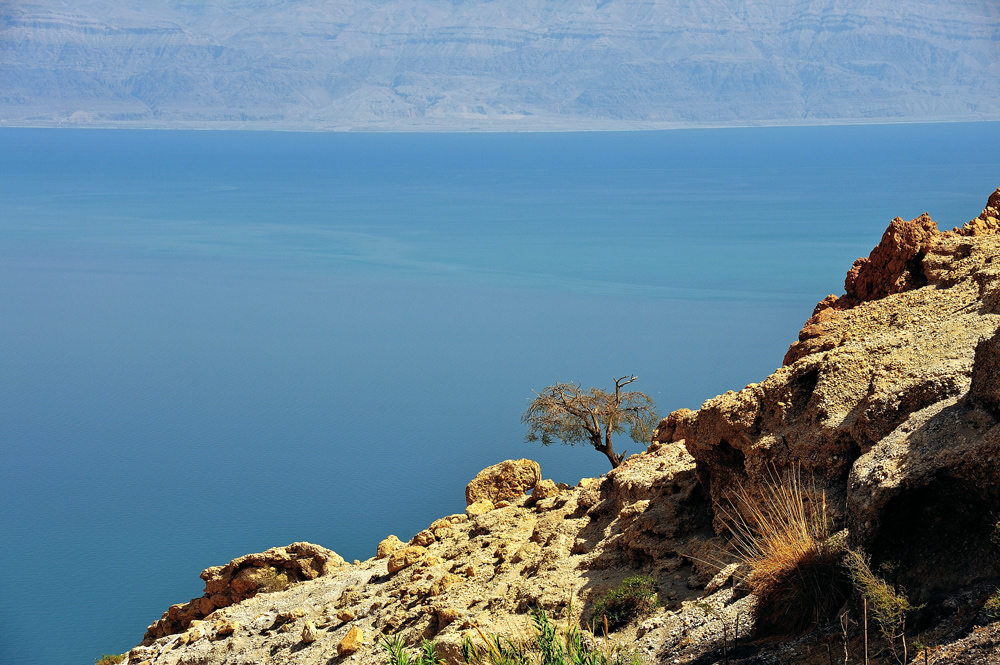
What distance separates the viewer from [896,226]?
11953mm

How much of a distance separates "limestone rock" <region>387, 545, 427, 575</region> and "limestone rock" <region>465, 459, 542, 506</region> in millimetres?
2510

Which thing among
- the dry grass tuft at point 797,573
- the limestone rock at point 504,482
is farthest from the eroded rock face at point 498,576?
the limestone rock at point 504,482

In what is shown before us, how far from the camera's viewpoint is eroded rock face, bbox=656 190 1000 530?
275 inches

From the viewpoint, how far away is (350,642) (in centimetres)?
917

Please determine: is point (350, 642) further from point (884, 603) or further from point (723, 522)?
point (884, 603)

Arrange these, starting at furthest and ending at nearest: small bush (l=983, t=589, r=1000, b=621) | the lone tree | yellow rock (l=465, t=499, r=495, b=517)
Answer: the lone tree, yellow rock (l=465, t=499, r=495, b=517), small bush (l=983, t=589, r=1000, b=621)

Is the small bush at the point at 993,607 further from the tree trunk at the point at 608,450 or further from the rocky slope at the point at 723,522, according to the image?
the tree trunk at the point at 608,450

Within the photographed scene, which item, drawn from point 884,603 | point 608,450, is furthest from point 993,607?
point 608,450

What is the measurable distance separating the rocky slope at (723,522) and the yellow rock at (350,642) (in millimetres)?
20

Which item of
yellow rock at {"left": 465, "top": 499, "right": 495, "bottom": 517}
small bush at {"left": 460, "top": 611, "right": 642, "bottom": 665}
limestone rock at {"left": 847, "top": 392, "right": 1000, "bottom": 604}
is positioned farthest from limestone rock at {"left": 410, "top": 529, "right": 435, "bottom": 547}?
limestone rock at {"left": 847, "top": 392, "right": 1000, "bottom": 604}

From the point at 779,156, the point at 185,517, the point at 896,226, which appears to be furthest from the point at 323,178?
the point at 896,226

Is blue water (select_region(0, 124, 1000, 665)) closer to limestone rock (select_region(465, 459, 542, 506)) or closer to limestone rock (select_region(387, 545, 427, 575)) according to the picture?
limestone rock (select_region(465, 459, 542, 506))

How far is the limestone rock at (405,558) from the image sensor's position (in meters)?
11.0

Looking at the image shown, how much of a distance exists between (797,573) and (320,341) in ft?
159
